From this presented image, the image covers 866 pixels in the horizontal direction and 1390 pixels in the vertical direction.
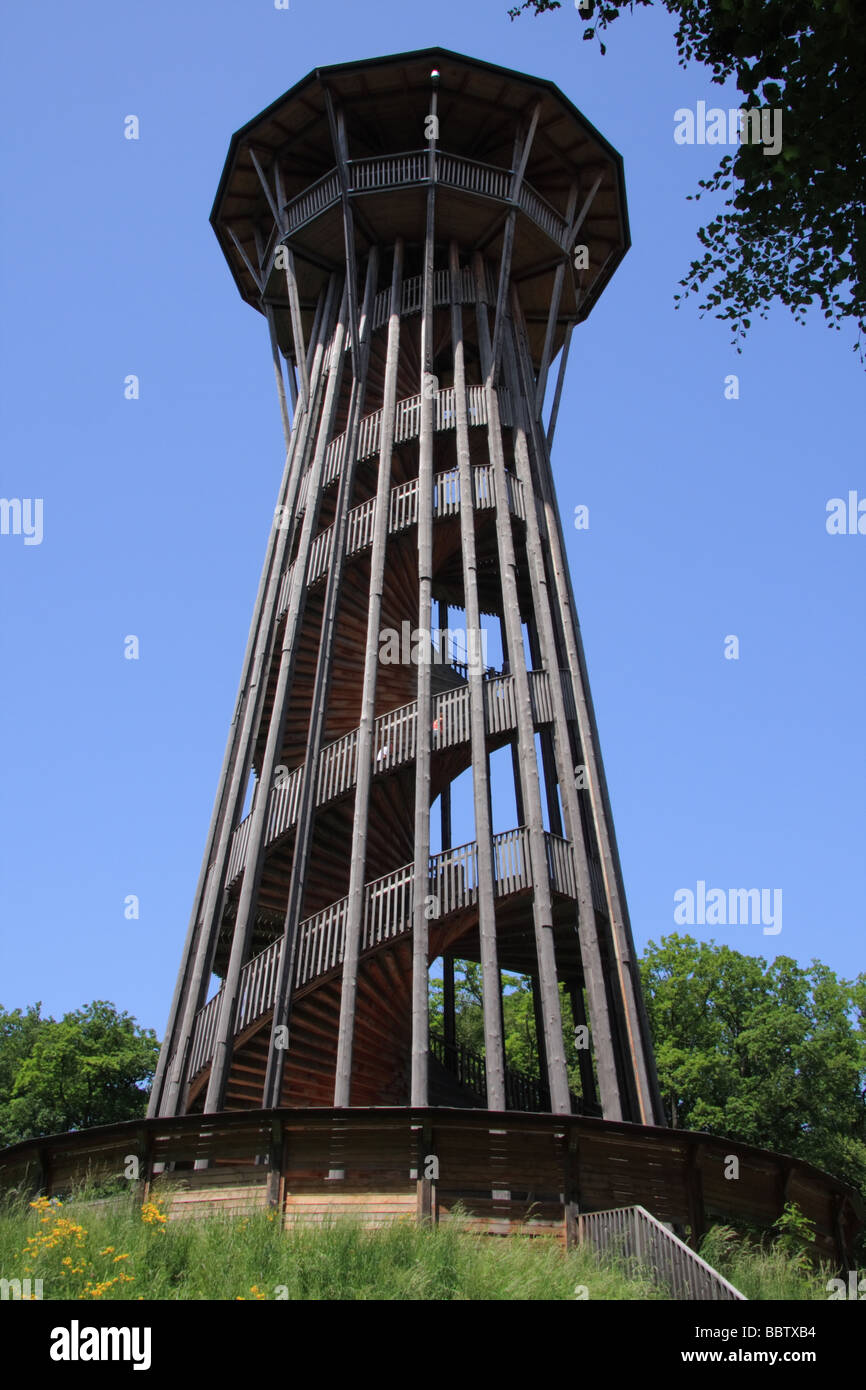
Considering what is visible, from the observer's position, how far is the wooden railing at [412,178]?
66.1 ft

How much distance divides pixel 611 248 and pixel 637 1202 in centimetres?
1888

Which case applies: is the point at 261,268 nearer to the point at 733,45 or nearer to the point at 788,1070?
the point at 733,45

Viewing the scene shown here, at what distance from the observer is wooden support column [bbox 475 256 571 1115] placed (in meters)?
13.2

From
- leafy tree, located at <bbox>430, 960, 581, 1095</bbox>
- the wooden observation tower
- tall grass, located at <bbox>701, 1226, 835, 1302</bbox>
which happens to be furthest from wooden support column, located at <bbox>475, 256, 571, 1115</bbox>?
leafy tree, located at <bbox>430, 960, 581, 1095</bbox>

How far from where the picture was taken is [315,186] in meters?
20.8

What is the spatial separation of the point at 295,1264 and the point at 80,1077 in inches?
927

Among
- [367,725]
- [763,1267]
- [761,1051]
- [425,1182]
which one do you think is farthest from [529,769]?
[761,1051]

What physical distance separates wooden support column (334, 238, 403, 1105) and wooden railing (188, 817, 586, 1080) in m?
0.26

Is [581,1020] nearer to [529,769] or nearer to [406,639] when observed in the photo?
[529,769]

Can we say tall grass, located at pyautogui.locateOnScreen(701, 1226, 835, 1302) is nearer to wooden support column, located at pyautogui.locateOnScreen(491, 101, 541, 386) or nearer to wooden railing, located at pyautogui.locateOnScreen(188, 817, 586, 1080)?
wooden railing, located at pyautogui.locateOnScreen(188, 817, 586, 1080)

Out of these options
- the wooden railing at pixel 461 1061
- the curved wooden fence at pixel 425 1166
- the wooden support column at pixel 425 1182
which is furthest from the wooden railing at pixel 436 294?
the wooden support column at pixel 425 1182

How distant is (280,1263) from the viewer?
319 inches

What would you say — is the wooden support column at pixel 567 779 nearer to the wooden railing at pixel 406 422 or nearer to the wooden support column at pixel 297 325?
the wooden railing at pixel 406 422
